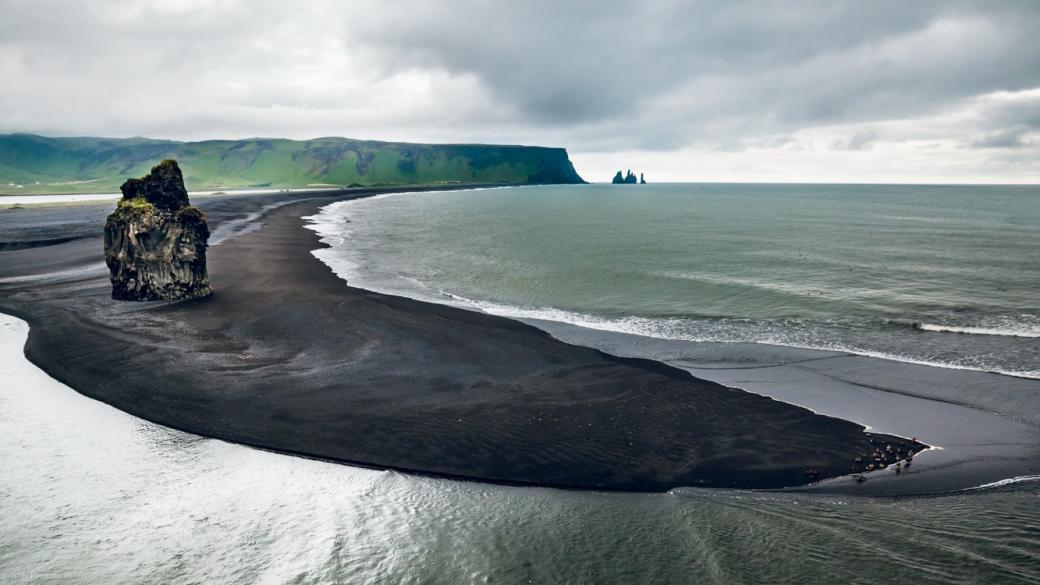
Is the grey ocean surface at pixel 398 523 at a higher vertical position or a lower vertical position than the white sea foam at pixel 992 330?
lower

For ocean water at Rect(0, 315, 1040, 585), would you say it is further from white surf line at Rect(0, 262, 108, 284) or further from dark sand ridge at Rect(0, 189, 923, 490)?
white surf line at Rect(0, 262, 108, 284)

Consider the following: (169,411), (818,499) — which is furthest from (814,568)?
(169,411)

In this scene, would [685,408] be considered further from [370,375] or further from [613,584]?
[370,375]

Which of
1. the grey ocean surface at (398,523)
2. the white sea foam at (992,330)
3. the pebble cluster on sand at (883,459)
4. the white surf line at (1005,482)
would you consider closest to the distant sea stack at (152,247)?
the grey ocean surface at (398,523)

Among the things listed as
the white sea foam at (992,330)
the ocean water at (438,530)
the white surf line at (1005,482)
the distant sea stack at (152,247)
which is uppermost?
the distant sea stack at (152,247)

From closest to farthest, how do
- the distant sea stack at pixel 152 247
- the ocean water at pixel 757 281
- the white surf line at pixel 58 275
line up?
the ocean water at pixel 757 281
the distant sea stack at pixel 152 247
the white surf line at pixel 58 275

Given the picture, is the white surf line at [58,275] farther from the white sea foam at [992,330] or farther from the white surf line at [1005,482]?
the white sea foam at [992,330]
